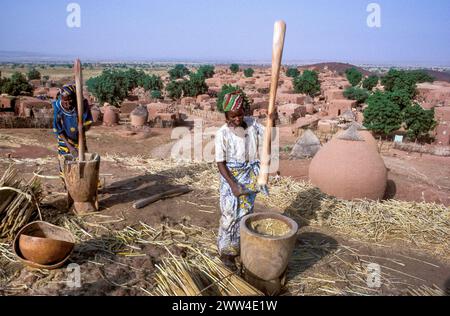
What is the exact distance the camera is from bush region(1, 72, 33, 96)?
80.9 feet

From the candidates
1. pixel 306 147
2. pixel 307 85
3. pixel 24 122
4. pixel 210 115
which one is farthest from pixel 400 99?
pixel 307 85

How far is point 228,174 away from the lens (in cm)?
321

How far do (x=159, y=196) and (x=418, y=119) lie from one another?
48.5 feet

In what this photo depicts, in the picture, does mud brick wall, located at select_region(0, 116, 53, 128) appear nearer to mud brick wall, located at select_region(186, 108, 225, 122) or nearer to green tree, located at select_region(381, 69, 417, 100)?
mud brick wall, located at select_region(186, 108, 225, 122)

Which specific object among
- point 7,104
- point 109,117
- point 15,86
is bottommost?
point 109,117

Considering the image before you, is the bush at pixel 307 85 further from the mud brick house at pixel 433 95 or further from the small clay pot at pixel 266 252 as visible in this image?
the small clay pot at pixel 266 252

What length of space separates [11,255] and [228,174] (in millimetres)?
2210

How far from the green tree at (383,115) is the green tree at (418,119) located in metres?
0.43

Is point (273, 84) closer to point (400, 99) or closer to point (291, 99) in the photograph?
point (400, 99)

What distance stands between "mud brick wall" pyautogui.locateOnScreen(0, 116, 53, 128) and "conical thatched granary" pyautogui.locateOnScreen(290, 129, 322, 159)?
34.1 ft

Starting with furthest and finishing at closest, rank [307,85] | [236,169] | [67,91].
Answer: [307,85] → [67,91] → [236,169]

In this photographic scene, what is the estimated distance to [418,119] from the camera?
52.2 ft
